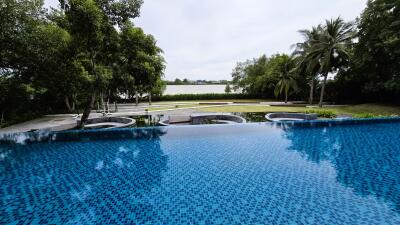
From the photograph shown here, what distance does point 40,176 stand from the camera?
19.3 feet

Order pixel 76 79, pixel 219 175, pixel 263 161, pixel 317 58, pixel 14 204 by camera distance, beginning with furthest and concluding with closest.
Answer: pixel 317 58 → pixel 76 79 → pixel 263 161 → pixel 219 175 → pixel 14 204

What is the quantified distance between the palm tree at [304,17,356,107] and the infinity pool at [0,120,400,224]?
1411 cm

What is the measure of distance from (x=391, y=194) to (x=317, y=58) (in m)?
20.7

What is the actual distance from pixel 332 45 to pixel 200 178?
22.4 metres

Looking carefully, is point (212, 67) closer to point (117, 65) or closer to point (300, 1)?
point (300, 1)

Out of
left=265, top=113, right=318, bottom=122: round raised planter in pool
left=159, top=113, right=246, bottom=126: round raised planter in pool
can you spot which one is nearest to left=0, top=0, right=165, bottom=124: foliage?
left=159, top=113, right=246, bottom=126: round raised planter in pool

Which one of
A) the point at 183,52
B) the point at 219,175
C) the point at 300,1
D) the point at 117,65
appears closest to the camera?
the point at 219,175

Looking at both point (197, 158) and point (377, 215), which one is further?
point (197, 158)

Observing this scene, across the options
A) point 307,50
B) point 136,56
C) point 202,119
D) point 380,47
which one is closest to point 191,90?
point 307,50

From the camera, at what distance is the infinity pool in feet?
13.7

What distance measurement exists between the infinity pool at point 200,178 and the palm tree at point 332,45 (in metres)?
14.1

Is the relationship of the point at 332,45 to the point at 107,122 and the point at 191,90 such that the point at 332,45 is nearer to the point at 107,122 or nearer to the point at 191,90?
the point at 107,122

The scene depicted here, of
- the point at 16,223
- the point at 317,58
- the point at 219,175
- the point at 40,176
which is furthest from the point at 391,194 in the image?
the point at 317,58

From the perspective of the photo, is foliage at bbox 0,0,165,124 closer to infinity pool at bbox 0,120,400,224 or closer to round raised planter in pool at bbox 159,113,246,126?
infinity pool at bbox 0,120,400,224
